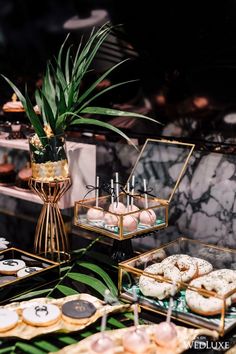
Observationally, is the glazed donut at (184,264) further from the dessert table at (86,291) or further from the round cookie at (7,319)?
the round cookie at (7,319)

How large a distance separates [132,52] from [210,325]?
1.05 meters

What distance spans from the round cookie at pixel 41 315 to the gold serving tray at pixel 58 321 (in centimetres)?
1

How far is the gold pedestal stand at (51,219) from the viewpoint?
1.70 meters

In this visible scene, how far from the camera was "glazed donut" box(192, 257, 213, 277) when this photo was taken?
1.43 m

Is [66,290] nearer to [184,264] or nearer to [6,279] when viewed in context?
[6,279]

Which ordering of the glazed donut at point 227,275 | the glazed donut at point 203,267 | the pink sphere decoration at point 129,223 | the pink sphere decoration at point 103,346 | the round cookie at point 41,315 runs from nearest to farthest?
1. the pink sphere decoration at point 103,346
2. the round cookie at point 41,315
3. the glazed donut at point 227,275
4. the glazed donut at point 203,267
5. the pink sphere decoration at point 129,223

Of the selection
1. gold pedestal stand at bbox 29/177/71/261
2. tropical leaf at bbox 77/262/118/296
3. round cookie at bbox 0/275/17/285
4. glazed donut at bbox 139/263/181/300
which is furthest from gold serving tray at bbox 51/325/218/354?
gold pedestal stand at bbox 29/177/71/261

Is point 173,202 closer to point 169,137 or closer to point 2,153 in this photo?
point 169,137

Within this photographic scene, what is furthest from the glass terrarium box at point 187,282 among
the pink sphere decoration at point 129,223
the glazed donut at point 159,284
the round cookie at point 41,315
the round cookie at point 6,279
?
the round cookie at point 6,279

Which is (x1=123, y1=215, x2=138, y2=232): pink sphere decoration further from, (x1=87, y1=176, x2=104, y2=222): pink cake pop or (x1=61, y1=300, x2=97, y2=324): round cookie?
(x1=61, y1=300, x2=97, y2=324): round cookie

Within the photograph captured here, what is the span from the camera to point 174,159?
181 cm

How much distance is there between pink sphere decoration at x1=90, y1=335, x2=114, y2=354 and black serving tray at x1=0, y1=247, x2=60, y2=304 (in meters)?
0.38

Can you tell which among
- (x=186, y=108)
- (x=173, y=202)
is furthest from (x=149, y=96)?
(x=173, y=202)

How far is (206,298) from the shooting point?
4.12ft
